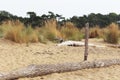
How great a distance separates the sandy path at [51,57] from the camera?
28.8 feet

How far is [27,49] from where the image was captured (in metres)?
12.5

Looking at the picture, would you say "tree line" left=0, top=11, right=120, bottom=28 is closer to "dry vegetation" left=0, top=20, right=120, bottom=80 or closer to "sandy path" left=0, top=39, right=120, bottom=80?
"dry vegetation" left=0, top=20, right=120, bottom=80

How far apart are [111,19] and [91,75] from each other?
28.5 m

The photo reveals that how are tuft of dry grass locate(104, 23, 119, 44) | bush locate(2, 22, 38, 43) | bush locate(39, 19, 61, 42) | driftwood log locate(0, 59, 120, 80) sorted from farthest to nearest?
tuft of dry grass locate(104, 23, 119, 44) → bush locate(39, 19, 61, 42) → bush locate(2, 22, 38, 43) → driftwood log locate(0, 59, 120, 80)

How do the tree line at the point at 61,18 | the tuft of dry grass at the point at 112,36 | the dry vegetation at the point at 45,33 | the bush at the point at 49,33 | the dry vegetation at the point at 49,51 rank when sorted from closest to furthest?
the dry vegetation at the point at 49,51, the dry vegetation at the point at 45,33, the bush at the point at 49,33, the tuft of dry grass at the point at 112,36, the tree line at the point at 61,18

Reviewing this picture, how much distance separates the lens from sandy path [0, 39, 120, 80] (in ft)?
28.8

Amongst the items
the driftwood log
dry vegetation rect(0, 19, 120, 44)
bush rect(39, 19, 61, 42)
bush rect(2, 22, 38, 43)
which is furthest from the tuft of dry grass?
the driftwood log

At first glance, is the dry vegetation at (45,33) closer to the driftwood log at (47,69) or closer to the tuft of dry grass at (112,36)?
the tuft of dry grass at (112,36)

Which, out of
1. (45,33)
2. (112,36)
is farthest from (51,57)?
(112,36)

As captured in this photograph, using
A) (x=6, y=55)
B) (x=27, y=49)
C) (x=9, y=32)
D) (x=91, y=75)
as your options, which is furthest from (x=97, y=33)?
(x=91, y=75)

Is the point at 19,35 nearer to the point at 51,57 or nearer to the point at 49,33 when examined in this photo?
the point at 49,33

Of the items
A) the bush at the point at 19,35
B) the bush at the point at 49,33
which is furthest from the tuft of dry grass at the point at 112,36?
the bush at the point at 19,35

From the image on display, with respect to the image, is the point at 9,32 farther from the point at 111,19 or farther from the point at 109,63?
the point at 111,19

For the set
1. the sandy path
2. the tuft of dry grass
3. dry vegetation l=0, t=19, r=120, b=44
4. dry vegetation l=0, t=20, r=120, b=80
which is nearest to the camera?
the sandy path
